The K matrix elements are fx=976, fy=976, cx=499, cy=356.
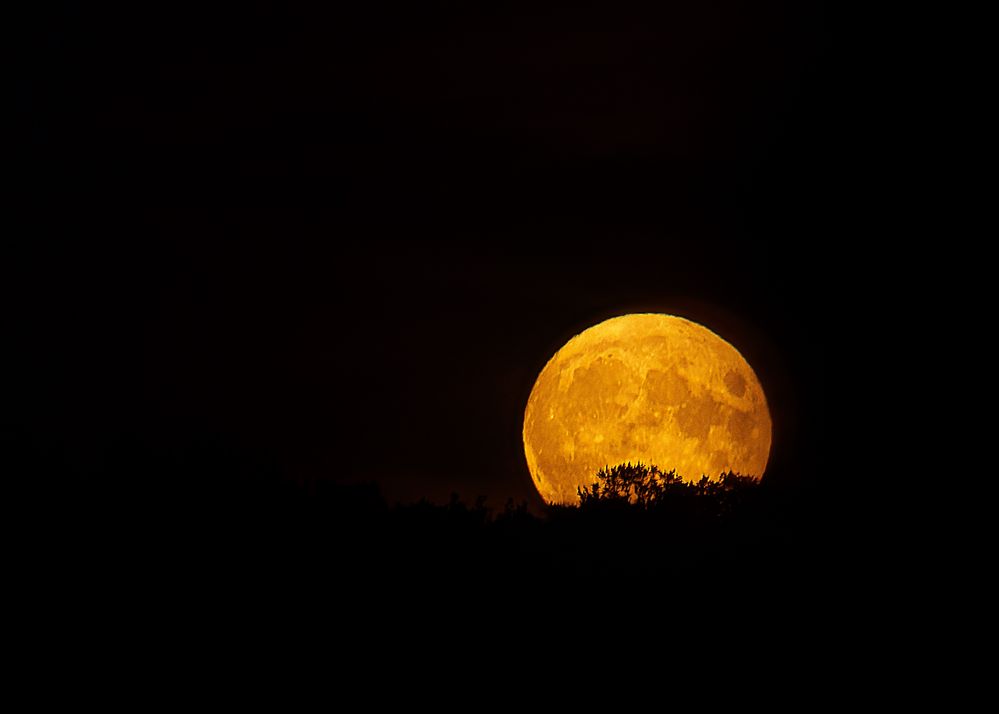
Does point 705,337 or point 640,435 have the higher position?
point 705,337

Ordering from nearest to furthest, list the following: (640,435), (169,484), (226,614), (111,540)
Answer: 1. (226,614)
2. (111,540)
3. (169,484)
4. (640,435)

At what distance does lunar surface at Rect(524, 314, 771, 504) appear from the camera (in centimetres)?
1552

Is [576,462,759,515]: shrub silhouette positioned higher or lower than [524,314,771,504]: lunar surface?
lower

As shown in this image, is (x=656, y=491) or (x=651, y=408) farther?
(x=651, y=408)

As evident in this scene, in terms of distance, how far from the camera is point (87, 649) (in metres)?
8.02

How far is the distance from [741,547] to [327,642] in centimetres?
532

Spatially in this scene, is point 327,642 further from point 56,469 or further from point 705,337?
point 705,337

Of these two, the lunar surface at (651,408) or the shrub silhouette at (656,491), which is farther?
the lunar surface at (651,408)

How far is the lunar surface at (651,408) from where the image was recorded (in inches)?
611

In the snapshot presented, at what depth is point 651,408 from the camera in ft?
51.1

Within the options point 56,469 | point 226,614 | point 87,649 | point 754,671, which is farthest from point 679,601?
point 56,469

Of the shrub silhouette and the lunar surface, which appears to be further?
the lunar surface

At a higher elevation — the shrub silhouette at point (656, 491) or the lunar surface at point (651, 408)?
the lunar surface at point (651, 408)

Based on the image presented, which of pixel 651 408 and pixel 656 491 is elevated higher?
pixel 651 408
